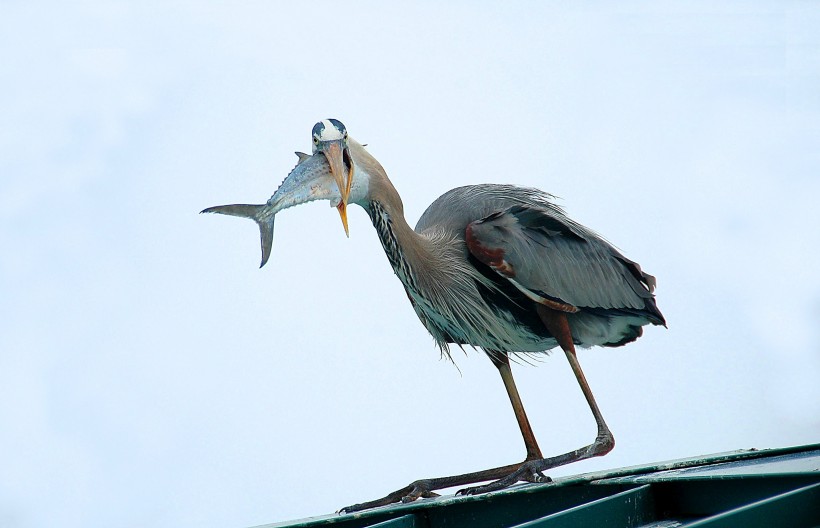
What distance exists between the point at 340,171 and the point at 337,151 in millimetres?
125

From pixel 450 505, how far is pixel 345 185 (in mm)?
2480

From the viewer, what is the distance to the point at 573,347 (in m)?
6.71

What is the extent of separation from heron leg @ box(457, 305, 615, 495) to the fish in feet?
5.31

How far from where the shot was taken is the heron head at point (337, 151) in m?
6.20

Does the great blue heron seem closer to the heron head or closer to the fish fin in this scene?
the heron head

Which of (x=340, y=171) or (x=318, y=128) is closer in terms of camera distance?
(x=340, y=171)

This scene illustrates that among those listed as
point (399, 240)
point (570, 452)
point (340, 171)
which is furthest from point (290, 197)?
point (570, 452)

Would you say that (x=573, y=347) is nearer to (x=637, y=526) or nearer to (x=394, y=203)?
(x=394, y=203)

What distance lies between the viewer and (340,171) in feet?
20.4

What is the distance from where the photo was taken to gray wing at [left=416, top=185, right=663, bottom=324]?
6.71 meters

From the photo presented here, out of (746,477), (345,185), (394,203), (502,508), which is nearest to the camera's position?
(746,477)

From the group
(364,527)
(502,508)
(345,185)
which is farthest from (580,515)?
(345,185)

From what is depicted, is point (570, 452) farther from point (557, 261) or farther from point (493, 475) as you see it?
point (557, 261)

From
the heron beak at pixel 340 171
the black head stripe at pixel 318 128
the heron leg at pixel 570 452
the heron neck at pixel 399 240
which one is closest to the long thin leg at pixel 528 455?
the heron leg at pixel 570 452
